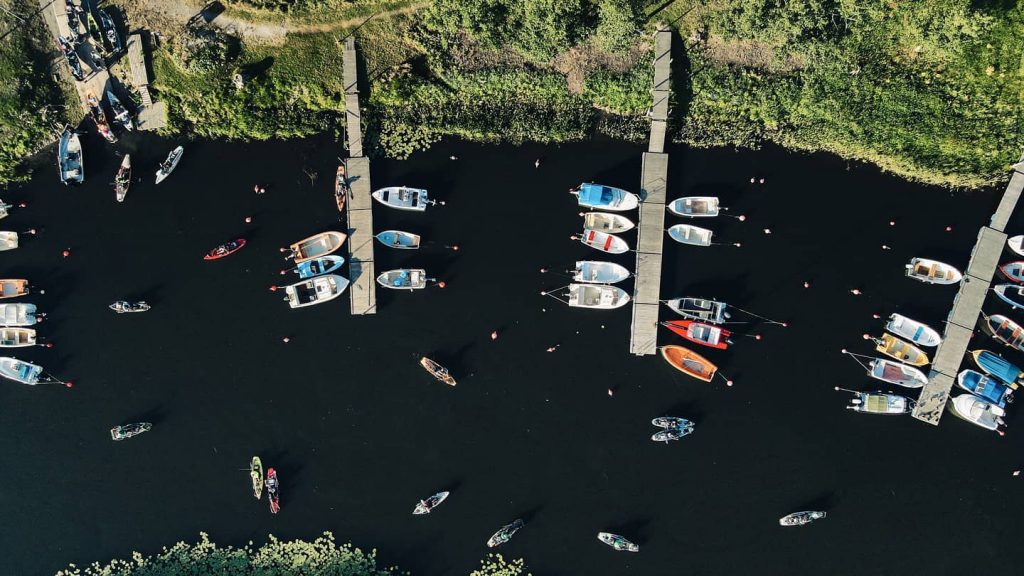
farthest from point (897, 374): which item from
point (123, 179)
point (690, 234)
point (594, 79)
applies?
point (123, 179)

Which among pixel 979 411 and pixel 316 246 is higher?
pixel 316 246

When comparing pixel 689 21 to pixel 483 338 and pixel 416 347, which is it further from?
pixel 416 347

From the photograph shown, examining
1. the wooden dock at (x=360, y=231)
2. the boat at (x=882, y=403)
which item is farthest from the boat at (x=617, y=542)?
the wooden dock at (x=360, y=231)

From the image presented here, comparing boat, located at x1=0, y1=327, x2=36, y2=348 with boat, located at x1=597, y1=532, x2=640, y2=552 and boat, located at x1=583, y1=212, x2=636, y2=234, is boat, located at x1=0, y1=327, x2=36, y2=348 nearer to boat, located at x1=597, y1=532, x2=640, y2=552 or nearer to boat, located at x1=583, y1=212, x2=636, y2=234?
boat, located at x1=583, y1=212, x2=636, y2=234

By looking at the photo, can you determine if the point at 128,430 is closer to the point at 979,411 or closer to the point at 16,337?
the point at 16,337

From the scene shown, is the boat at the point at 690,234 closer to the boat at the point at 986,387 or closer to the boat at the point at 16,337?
the boat at the point at 986,387
